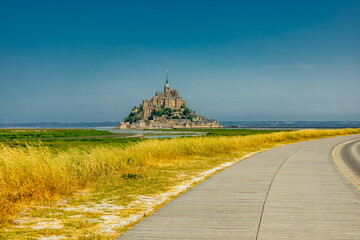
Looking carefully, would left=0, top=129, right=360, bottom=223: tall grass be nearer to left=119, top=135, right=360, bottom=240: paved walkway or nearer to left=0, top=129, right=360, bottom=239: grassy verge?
left=0, top=129, right=360, bottom=239: grassy verge

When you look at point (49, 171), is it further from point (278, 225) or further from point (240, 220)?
point (278, 225)

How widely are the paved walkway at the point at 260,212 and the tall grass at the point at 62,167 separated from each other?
10.1 ft

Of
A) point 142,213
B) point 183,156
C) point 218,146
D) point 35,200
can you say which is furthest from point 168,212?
point 218,146

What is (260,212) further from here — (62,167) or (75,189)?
(62,167)

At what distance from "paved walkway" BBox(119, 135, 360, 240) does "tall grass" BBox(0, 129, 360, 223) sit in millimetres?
3076

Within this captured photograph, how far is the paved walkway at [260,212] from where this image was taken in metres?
4.48

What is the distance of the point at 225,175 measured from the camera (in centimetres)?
1011

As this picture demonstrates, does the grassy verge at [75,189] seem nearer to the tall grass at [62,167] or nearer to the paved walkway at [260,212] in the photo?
the tall grass at [62,167]

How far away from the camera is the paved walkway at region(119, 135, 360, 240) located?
4477 millimetres

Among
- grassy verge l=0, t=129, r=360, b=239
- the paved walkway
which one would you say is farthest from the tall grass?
the paved walkway

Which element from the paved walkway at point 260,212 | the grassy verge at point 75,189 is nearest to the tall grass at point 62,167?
the grassy verge at point 75,189

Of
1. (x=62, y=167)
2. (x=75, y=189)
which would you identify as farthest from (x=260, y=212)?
(x=62, y=167)

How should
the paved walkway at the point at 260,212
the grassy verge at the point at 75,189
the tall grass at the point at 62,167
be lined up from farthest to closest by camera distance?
the tall grass at the point at 62,167 < the grassy verge at the point at 75,189 < the paved walkway at the point at 260,212

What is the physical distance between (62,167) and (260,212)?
5808 mm
